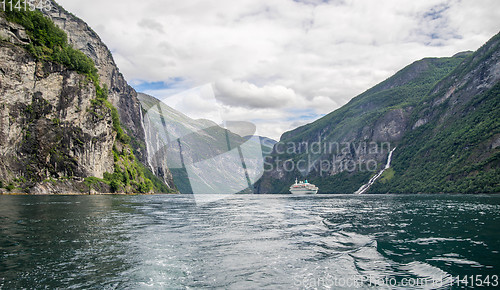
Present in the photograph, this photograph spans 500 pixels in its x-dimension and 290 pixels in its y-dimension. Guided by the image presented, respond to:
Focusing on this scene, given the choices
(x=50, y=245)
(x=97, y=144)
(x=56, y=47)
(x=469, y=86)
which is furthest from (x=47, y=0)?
(x=469, y=86)

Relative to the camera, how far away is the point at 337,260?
13469 millimetres

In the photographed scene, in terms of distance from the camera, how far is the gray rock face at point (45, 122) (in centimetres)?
6862

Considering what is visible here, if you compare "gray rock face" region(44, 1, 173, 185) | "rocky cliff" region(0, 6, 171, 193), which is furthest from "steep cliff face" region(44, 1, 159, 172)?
"rocky cliff" region(0, 6, 171, 193)

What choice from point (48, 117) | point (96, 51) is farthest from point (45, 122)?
point (96, 51)

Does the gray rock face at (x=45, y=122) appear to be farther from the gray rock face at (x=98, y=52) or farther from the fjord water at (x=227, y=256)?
the fjord water at (x=227, y=256)

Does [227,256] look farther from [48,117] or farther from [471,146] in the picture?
[471,146]

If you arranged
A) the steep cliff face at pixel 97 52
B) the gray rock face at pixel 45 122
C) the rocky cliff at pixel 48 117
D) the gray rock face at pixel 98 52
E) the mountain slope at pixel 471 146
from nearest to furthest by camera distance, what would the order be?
the gray rock face at pixel 45 122, the rocky cliff at pixel 48 117, the mountain slope at pixel 471 146, the steep cliff face at pixel 97 52, the gray rock face at pixel 98 52

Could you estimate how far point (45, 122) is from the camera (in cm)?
7794

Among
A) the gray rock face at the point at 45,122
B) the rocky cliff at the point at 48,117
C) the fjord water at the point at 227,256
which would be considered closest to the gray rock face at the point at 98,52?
the rocky cliff at the point at 48,117

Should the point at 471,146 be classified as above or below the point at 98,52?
below

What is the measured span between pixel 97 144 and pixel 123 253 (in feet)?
310

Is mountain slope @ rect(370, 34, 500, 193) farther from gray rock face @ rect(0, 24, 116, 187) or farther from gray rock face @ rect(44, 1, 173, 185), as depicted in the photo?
gray rock face @ rect(44, 1, 173, 185)

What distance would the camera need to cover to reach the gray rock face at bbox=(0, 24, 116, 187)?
6862 cm

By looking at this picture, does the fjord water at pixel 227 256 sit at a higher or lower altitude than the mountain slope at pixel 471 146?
lower
